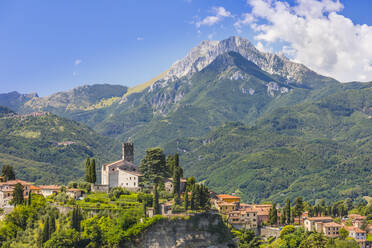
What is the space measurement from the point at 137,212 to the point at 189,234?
11.5 meters

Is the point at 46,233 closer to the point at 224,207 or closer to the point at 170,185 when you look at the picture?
the point at 170,185

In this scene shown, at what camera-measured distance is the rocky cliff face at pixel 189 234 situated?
95375 millimetres

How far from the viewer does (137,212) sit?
97.7 meters

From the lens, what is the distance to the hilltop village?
310 feet

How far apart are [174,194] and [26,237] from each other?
107 feet

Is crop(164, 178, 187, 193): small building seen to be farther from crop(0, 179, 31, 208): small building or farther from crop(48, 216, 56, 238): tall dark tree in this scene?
crop(0, 179, 31, 208): small building

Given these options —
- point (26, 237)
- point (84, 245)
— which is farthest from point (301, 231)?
point (26, 237)

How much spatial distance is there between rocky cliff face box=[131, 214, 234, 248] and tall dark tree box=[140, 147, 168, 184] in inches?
717

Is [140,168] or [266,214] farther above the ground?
[140,168]

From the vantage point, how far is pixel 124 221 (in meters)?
94.7

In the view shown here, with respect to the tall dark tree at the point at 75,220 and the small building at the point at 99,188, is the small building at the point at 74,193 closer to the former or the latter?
the small building at the point at 99,188

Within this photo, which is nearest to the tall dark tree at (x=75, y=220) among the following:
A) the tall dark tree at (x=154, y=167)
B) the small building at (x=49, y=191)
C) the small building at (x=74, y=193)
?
the small building at (x=74, y=193)

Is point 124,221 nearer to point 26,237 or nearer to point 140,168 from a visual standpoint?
point 26,237

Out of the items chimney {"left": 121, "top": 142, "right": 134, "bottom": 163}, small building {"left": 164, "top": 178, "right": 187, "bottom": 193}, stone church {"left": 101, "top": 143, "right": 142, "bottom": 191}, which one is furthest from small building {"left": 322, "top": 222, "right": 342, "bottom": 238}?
chimney {"left": 121, "top": 142, "right": 134, "bottom": 163}
